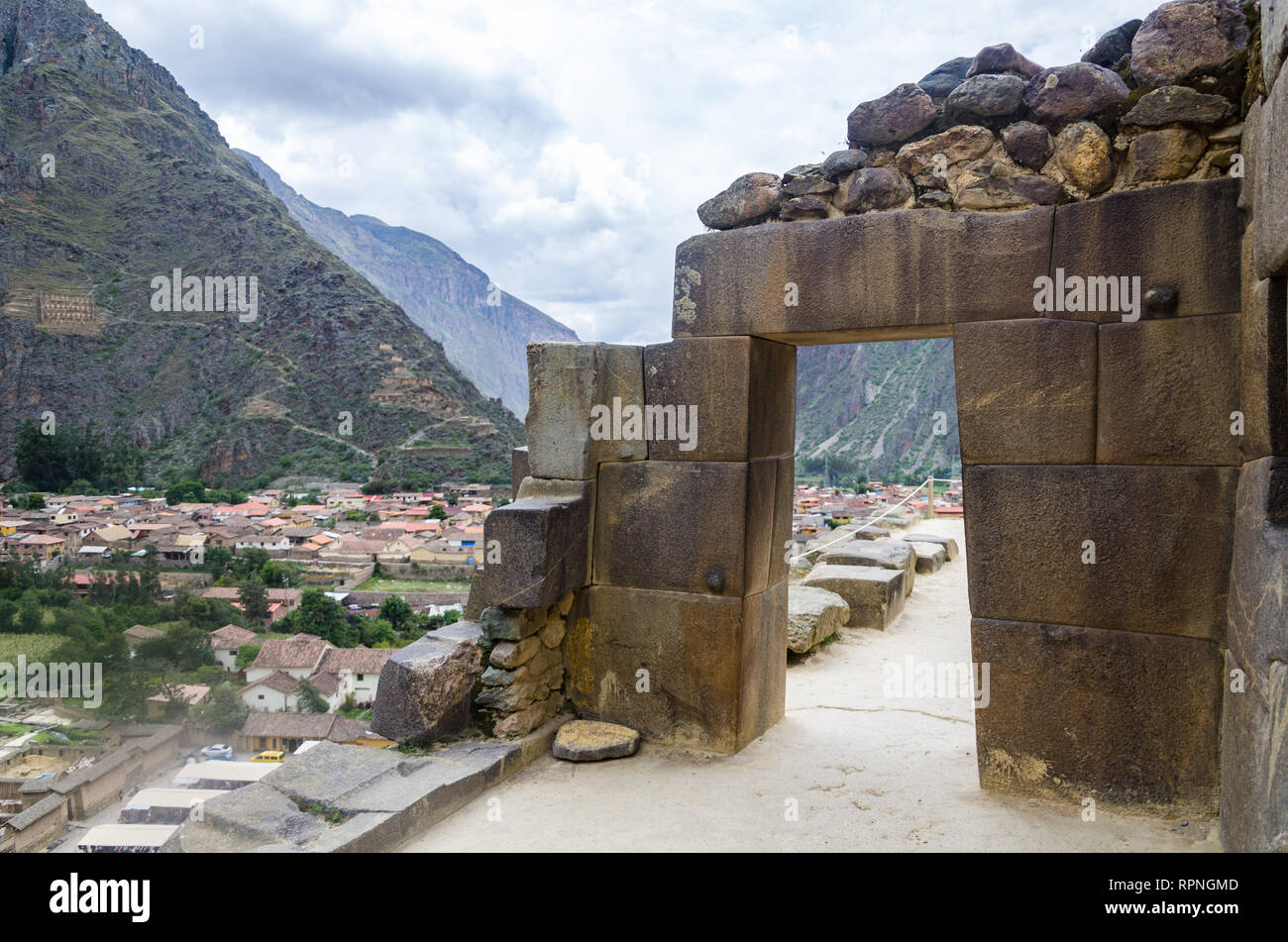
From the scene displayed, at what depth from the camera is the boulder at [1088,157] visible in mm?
3611

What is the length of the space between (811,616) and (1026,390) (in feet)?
13.3

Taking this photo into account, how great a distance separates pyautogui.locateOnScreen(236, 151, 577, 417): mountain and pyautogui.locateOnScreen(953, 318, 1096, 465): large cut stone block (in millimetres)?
120682

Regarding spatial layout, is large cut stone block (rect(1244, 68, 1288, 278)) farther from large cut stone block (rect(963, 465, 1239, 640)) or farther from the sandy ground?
the sandy ground

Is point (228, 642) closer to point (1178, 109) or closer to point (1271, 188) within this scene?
point (1178, 109)

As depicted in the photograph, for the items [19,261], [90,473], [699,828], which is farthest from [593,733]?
[19,261]

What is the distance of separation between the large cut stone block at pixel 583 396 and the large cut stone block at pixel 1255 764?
2.99 metres

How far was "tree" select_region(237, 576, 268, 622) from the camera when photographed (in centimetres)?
3497

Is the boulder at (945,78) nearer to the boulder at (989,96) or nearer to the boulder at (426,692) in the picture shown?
the boulder at (989,96)

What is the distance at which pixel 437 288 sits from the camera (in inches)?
6216

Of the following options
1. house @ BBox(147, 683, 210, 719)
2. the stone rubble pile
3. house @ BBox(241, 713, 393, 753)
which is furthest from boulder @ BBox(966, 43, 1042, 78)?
house @ BBox(147, 683, 210, 719)

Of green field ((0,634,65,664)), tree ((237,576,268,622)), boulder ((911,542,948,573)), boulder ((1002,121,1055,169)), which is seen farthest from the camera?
tree ((237,576,268,622))

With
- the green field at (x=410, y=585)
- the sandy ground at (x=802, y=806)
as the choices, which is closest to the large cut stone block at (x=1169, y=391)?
the sandy ground at (x=802, y=806)

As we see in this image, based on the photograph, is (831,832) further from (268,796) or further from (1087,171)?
(1087,171)

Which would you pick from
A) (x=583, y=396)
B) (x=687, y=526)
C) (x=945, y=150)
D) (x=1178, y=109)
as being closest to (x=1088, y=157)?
(x=1178, y=109)
